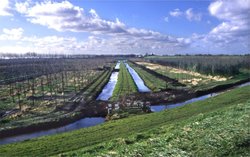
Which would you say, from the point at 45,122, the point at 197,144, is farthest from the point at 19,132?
the point at 197,144

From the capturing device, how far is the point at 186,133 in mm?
19031

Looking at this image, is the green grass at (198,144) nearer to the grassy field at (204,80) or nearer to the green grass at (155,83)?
the green grass at (155,83)

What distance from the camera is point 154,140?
717 inches

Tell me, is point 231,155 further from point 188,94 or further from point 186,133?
point 188,94

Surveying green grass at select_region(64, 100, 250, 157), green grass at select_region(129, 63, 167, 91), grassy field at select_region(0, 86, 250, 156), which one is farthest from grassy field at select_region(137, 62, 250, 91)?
green grass at select_region(64, 100, 250, 157)

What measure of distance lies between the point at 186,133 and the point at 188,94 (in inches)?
1583

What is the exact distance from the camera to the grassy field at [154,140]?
15914 millimetres

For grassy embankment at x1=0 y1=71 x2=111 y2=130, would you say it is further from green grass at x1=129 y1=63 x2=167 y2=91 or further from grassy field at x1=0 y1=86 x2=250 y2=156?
green grass at x1=129 y1=63 x2=167 y2=91

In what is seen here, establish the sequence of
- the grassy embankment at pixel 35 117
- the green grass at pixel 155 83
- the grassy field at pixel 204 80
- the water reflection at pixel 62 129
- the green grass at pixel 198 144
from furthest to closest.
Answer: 1. the grassy field at pixel 204 80
2. the green grass at pixel 155 83
3. the grassy embankment at pixel 35 117
4. the water reflection at pixel 62 129
5. the green grass at pixel 198 144

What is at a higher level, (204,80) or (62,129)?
(204,80)

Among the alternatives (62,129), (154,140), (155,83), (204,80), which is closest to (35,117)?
(62,129)

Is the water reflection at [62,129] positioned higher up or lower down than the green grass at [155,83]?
lower down

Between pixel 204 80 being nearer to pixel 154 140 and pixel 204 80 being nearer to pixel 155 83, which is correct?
pixel 155 83

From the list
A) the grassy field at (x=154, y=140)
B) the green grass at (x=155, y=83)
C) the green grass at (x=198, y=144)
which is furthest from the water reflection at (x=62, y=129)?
the green grass at (x=155, y=83)
